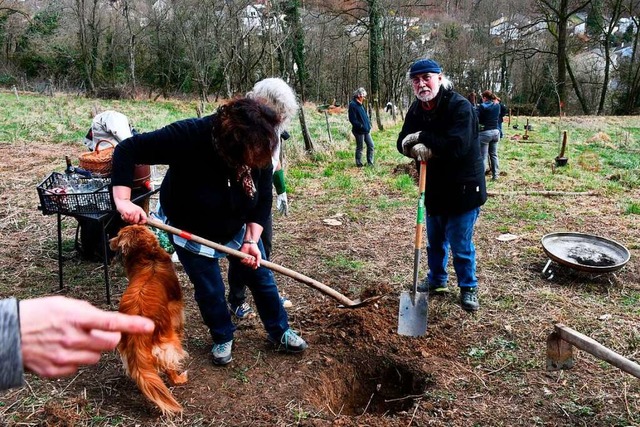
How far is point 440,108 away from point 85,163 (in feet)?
11.7

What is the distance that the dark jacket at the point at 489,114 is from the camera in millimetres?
9508

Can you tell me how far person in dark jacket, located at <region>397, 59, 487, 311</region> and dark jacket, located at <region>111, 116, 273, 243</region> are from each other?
1.65 meters

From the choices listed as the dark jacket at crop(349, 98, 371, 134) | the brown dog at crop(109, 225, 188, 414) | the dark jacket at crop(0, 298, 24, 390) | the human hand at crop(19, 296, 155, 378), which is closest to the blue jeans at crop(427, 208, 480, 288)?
the brown dog at crop(109, 225, 188, 414)

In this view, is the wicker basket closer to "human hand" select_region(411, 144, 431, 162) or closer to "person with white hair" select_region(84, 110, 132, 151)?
"person with white hair" select_region(84, 110, 132, 151)

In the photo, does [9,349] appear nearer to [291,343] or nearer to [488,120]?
[291,343]

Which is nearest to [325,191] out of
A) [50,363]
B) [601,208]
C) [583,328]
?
[601,208]

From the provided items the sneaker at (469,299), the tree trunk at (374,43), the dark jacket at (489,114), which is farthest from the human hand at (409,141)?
the tree trunk at (374,43)

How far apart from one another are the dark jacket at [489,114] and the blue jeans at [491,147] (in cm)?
12

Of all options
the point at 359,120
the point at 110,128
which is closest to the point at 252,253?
the point at 110,128

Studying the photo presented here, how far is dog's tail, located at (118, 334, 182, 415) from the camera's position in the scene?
290 centimetres

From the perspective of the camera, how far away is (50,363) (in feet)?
3.50

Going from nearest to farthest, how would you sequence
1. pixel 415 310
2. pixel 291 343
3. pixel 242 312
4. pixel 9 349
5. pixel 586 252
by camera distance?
1. pixel 9 349
2. pixel 291 343
3. pixel 415 310
4. pixel 242 312
5. pixel 586 252

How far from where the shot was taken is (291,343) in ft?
12.3

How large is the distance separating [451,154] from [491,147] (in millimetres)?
6394
